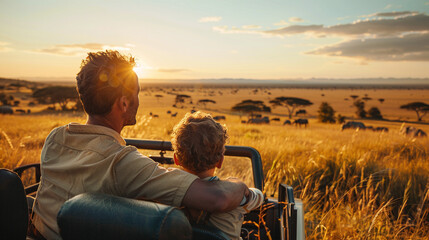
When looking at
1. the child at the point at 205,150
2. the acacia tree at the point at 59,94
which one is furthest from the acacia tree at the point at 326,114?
the child at the point at 205,150

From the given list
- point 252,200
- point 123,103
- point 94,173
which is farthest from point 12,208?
point 252,200

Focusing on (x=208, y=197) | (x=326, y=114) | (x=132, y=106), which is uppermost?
(x=132, y=106)

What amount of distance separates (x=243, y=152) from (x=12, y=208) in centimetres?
142

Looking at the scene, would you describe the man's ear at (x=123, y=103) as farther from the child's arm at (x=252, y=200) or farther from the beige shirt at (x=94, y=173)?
the child's arm at (x=252, y=200)

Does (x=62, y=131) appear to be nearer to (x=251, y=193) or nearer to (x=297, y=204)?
(x=251, y=193)

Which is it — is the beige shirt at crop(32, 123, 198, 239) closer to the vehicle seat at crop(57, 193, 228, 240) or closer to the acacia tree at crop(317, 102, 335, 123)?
the vehicle seat at crop(57, 193, 228, 240)

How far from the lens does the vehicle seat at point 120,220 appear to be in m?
0.94

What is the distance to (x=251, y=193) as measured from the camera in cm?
165

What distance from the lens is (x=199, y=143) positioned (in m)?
1.60

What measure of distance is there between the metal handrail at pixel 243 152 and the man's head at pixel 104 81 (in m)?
0.83

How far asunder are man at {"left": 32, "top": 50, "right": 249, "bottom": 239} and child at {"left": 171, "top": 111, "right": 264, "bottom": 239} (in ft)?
0.55

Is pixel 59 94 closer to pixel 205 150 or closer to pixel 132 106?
pixel 132 106

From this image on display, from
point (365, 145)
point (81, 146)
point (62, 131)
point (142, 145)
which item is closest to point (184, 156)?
point (81, 146)

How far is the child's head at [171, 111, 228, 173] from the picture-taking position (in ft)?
5.26
